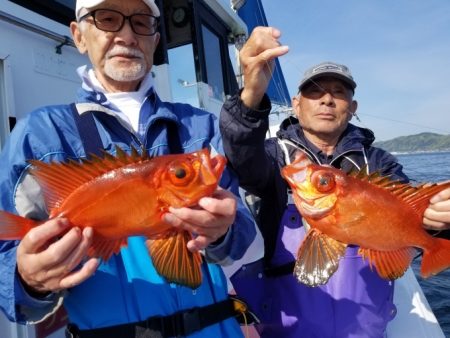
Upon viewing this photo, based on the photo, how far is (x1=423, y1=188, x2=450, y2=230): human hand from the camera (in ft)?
7.32

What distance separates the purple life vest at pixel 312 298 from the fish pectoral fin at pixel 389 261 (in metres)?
0.49

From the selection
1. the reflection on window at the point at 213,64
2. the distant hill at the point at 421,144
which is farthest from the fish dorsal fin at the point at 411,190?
the distant hill at the point at 421,144

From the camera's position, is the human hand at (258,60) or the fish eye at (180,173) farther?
the human hand at (258,60)

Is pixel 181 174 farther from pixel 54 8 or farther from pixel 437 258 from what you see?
pixel 54 8

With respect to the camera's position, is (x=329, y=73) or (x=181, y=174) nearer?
(x=181, y=174)

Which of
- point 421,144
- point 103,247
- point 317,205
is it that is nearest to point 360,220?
point 317,205

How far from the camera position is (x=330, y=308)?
274cm

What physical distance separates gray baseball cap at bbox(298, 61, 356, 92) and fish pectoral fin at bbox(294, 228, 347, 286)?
66.6 inches

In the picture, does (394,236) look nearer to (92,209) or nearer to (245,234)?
(245,234)

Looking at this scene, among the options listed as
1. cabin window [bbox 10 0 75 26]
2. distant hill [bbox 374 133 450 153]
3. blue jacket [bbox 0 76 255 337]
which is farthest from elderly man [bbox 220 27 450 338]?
distant hill [bbox 374 133 450 153]

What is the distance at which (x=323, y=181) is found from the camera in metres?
2.15

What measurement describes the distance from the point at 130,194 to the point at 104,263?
1.50 ft

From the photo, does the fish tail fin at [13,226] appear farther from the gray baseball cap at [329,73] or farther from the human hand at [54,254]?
the gray baseball cap at [329,73]

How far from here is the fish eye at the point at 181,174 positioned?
167 cm
